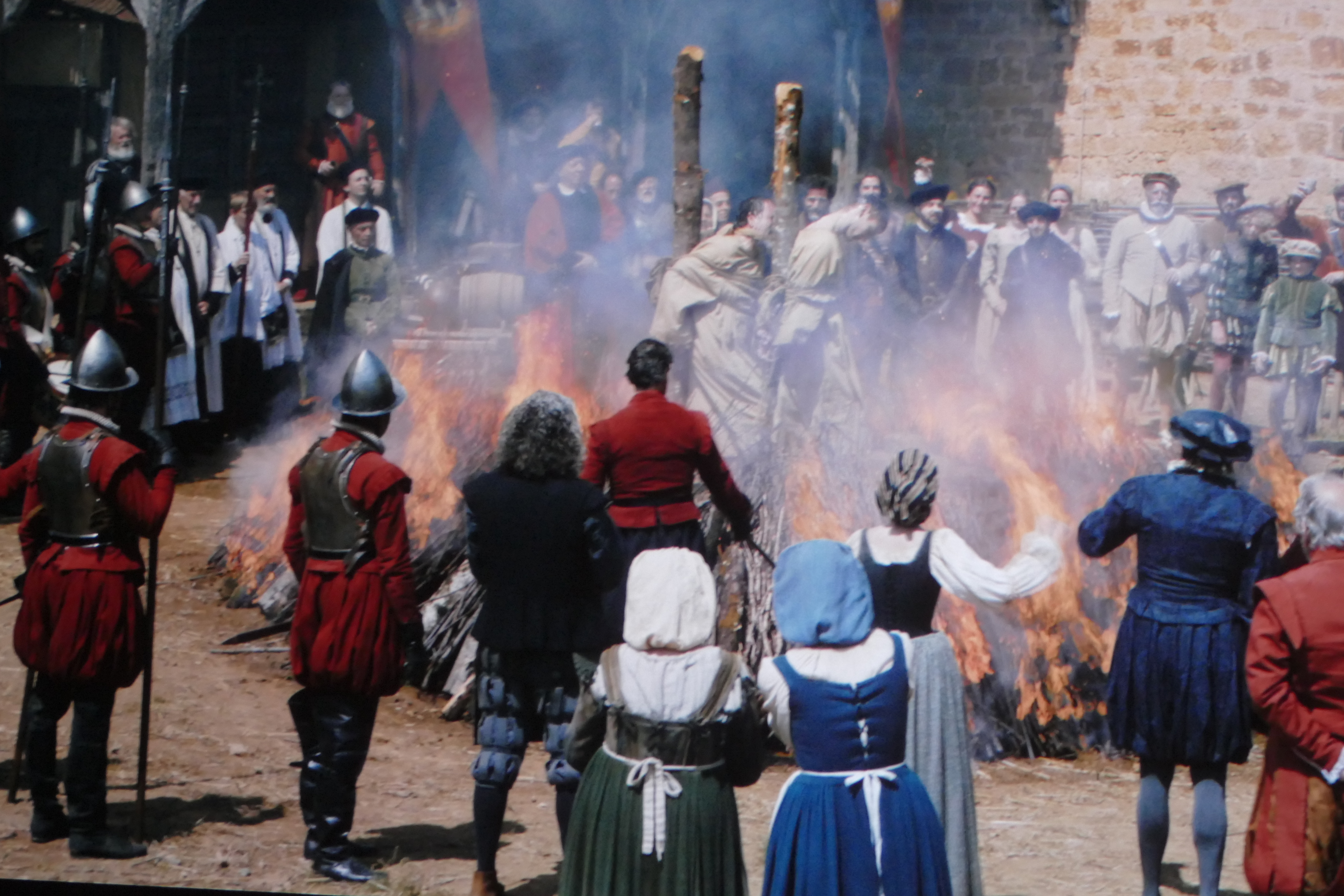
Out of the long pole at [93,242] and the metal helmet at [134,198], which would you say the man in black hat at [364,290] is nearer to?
the metal helmet at [134,198]

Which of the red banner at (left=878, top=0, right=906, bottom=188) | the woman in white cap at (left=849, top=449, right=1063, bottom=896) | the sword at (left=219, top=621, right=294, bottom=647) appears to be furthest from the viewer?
the red banner at (left=878, top=0, right=906, bottom=188)

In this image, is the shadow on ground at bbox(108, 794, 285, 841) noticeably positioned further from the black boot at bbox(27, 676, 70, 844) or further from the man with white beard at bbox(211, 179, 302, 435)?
the man with white beard at bbox(211, 179, 302, 435)

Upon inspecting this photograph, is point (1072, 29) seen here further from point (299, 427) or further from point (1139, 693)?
point (1139, 693)

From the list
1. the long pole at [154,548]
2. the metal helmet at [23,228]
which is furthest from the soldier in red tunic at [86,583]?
the metal helmet at [23,228]

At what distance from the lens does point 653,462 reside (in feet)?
19.2

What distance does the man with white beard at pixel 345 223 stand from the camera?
11.3 metres

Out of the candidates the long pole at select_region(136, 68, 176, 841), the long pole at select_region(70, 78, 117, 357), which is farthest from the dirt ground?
the long pole at select_region(70, 78, 117, 357)

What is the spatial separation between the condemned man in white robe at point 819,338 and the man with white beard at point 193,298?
353cm

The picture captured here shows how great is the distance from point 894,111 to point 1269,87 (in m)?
4.00

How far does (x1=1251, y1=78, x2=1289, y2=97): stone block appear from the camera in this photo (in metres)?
14.6

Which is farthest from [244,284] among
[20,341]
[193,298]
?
[20,341]

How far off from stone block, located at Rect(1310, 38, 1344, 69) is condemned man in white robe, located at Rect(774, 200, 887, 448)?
23.2ft

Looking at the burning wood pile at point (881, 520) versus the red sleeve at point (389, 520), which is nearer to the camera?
the red sleeve at point (389, 520)

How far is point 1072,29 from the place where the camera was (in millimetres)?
16297
